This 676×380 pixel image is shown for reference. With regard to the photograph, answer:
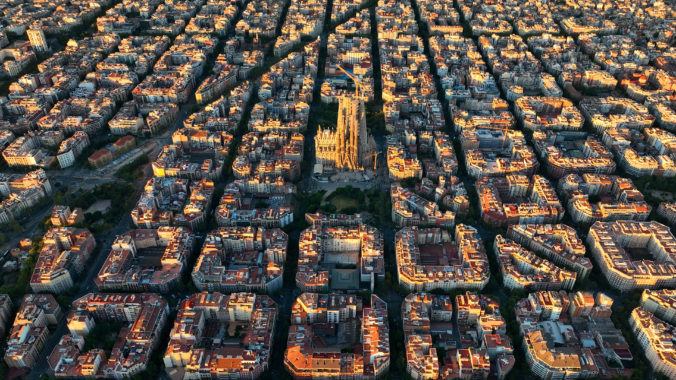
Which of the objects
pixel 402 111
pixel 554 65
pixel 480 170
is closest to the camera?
pixel 480 170

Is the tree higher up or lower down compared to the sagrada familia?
lower down

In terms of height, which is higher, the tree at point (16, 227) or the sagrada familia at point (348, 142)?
the sagrada familia at point (348, 142)

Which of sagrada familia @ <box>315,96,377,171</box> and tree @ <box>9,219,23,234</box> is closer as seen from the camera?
tree @ <box>9,219,23,234</box>

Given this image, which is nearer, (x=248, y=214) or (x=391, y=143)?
(x=248, y=214)

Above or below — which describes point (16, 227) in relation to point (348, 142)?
below

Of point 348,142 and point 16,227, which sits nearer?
point 16,227

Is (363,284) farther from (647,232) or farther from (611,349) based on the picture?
(647,232)

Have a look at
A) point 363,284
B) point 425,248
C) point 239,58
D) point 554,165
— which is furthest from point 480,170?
point 239,58

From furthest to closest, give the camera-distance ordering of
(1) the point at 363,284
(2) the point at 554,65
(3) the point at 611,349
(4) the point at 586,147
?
(2) the point at 554,65 < (4) the point at 586,147 < (1) the point at 363,284 < (3) the point at 611,349
